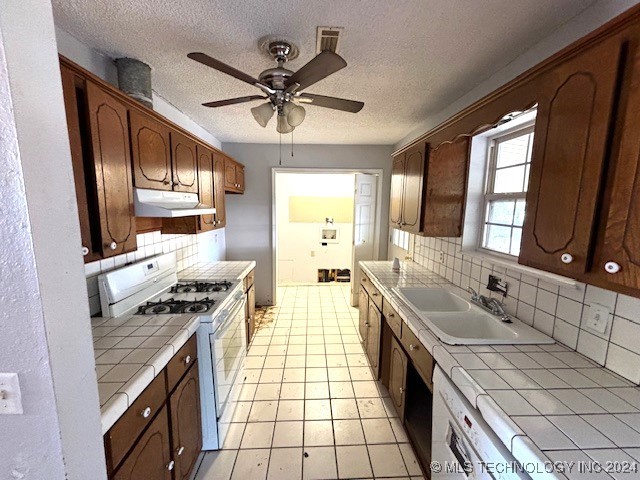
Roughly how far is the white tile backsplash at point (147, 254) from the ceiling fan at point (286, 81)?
1068 millimetres

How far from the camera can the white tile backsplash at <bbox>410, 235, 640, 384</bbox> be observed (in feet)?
3.22

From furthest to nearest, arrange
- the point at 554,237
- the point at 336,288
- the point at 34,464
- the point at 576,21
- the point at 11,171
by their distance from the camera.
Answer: the point at 336,288 → the point at 576,21 → the point at 554,237 → the point at 34,464 → the point at 11,171

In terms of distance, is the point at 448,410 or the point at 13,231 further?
the point at 448,410

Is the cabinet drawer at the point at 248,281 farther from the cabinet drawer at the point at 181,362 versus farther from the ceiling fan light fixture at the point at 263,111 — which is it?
the ceiling fan light fixture at the point at 263,111

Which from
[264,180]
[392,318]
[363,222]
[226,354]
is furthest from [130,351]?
[363,222]

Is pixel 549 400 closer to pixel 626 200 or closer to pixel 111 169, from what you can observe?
pixel 626 200

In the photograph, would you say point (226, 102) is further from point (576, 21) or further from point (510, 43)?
point (576, 21)

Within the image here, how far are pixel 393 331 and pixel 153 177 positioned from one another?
1.89 metres

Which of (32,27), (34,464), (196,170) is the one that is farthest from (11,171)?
(196,170)

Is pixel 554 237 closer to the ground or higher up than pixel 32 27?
closer to the ground

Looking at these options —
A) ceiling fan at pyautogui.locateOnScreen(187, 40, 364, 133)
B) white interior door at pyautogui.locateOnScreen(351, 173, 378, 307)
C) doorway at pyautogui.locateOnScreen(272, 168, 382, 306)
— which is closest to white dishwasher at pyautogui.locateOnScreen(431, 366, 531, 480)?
ceiling fan at pyautogui.locateOnScreen(187, 40, 364, 133)

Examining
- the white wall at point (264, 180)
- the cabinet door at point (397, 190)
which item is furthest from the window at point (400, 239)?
the cabinet door at point (397, 190)

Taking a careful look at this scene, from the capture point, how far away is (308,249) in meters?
5.15

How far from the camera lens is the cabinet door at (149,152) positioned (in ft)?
4.60
